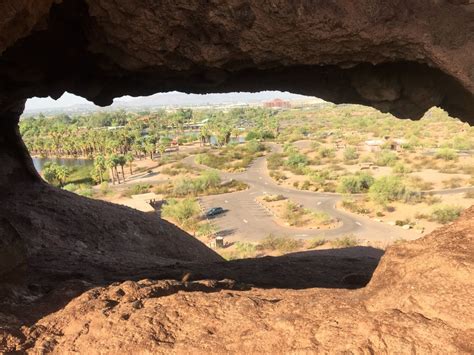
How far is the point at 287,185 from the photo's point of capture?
147 feet

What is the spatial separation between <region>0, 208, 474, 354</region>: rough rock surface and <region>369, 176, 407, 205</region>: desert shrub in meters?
31.6

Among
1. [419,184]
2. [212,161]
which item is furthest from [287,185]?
[212,161]

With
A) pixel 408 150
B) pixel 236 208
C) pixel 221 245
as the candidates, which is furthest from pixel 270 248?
pixel 408 150

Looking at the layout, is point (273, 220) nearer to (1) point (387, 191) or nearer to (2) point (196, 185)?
(1) point (387, 191)

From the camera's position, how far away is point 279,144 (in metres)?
76.7

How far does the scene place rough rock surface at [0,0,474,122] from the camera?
17.1ft

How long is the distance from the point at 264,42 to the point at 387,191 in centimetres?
3210

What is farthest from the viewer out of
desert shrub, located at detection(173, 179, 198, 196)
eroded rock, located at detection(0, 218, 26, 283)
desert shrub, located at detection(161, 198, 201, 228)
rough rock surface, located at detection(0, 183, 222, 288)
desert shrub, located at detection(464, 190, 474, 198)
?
desert shrub, located at detection(173, 179, 198, 196)

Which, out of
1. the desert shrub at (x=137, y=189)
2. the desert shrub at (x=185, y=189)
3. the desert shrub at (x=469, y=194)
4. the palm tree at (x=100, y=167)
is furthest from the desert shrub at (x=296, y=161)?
the palm tree at (x=100, y=167)

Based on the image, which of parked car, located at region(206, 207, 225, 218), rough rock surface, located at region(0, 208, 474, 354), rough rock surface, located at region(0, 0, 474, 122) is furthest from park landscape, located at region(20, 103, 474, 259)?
rough rock surface, located at region(0, 208, 474, 354)

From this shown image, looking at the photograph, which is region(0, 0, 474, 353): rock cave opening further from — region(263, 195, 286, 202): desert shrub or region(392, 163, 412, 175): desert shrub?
region(392, 163, 412, 175): desert shrub

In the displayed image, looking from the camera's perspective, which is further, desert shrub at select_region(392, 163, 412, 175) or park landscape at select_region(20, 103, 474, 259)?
desert shrub at select_region(392, 163, 412, 175)

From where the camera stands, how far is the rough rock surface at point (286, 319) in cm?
318

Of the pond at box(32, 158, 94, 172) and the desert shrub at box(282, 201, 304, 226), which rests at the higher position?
the pond at box(32, 158, 94, 172)
